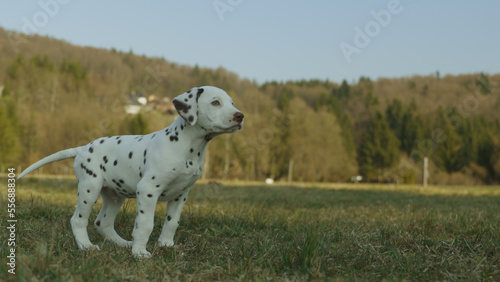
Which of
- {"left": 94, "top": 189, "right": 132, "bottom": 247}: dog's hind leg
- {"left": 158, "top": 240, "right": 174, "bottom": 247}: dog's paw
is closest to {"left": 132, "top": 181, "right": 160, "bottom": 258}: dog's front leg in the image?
{"left": 158, "top": 240, "right": 174, "bottom": 247}: dog's paw

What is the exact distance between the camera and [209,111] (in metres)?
3.94

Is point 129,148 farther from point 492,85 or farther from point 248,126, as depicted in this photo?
point 492,85

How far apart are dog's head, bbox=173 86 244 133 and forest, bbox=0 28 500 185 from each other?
132 feet

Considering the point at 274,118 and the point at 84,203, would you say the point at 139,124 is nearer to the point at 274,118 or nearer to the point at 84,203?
the point at 274,118

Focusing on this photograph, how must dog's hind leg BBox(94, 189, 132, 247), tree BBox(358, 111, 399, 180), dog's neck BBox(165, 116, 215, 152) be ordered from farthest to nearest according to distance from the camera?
tree BBox(358, 111, 399, 180) → dog's hind leg BBox(94, 189, 132, 247) → dog's neck BBox(165, 116, 215, 152)

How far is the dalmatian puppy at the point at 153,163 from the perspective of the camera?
3920 mm

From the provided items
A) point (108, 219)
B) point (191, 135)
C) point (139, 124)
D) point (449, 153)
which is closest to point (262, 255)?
point (191, 135)

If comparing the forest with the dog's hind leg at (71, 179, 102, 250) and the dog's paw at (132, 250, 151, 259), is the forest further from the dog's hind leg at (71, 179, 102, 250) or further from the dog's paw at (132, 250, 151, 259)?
the dog's paw at (132, 250, 151, 259)

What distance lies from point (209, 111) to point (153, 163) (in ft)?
2.33

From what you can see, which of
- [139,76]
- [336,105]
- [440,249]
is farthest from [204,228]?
[139,76]

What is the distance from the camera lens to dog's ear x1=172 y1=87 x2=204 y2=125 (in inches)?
153

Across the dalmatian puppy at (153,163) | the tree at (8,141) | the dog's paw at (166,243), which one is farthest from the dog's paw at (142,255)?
the tree at (8,141)

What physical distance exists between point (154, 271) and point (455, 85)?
87.0m

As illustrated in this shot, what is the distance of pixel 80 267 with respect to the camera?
119 inches
